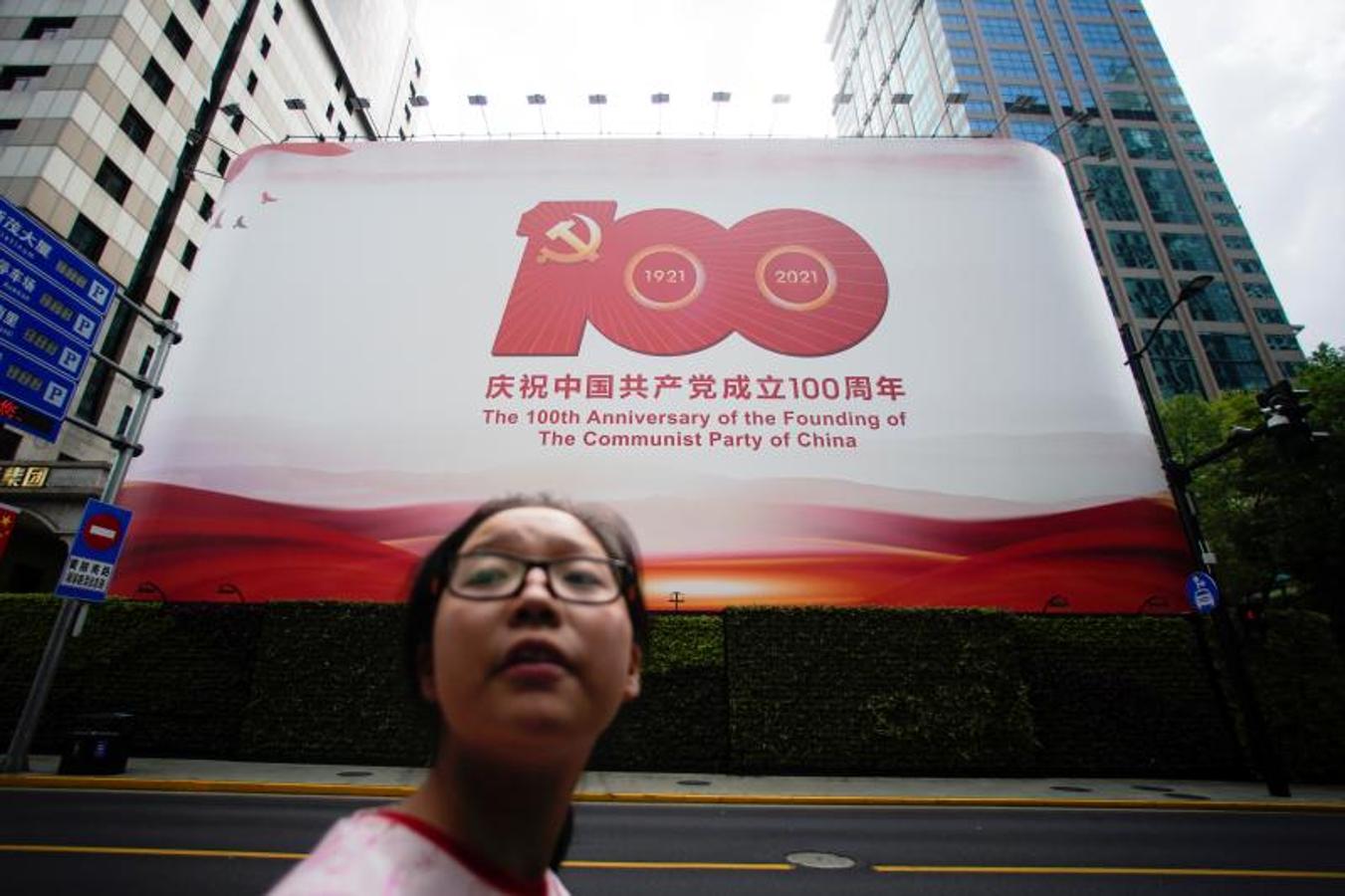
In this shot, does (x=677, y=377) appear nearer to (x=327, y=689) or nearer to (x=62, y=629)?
(x=327, y=689)

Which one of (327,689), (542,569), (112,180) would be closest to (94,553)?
(327,689)

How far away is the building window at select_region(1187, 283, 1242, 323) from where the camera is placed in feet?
167

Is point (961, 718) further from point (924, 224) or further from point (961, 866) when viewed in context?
point (924, 224)

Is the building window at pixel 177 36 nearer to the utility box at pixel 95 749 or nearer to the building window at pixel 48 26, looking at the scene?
the building window at pixel 48 26

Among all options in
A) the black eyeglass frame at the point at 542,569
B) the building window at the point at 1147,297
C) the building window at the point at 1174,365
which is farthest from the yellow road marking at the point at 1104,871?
the building window at the point at 1147,297

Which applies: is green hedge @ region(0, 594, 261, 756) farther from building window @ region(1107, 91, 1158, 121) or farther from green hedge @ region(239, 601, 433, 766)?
building window @ region(1107, 91, 1158, 121)

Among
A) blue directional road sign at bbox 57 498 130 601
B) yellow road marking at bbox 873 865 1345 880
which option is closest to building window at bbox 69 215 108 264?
blue directional road sign at bbox 57 498 130 601

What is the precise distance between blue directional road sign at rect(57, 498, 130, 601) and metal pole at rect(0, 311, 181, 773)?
0.43 meters

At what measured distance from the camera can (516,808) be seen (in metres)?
0.93

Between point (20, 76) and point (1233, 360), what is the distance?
2984 inches

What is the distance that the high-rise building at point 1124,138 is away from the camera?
165 ft

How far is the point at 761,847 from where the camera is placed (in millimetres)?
6305

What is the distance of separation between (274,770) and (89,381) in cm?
2204

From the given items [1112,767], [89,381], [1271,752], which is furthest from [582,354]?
[89,381]
